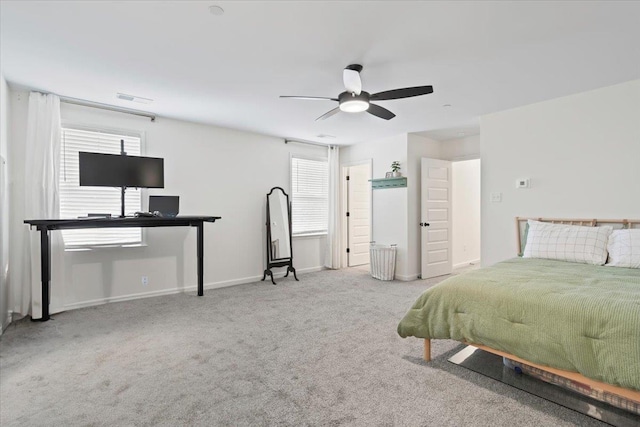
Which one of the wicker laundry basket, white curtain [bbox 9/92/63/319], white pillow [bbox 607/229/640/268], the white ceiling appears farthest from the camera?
the wicker laundry basket

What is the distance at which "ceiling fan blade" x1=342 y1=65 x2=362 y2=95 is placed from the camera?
8.53 feet

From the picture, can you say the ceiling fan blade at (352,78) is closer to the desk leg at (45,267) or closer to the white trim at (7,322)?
the desk leg at (45,267)

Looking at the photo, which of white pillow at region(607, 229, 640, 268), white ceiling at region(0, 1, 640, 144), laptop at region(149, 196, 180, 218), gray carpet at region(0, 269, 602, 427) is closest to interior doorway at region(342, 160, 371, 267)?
white ceiling at region(0, 1, 640, 144)

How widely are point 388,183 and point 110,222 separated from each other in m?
4.08

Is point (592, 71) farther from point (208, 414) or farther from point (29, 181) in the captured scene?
point (29, 181)

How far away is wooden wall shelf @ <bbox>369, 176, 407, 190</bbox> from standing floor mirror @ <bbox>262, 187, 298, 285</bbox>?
1.59 metres

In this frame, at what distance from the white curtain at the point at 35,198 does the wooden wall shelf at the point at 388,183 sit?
4.55 m

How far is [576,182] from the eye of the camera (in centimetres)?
349

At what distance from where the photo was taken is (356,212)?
6719 mm

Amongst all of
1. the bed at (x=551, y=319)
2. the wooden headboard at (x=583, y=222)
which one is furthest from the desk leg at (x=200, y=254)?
the wooden headboard at (x=583, y=222)

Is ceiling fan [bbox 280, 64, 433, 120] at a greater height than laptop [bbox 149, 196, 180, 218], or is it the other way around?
ceiling fan [bbox 280, 64, 433, 120]

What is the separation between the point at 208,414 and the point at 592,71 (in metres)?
4.14

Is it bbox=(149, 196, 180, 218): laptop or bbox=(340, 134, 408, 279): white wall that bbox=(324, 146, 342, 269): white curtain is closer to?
bbox=(340, 134, 408, 279): white wall

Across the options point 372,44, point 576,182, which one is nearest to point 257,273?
point 372,44
